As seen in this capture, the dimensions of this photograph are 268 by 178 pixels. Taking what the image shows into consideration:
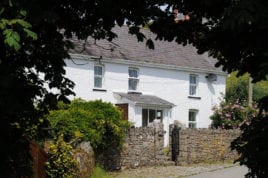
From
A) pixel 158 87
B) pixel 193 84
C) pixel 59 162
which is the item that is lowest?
pixel 59 162

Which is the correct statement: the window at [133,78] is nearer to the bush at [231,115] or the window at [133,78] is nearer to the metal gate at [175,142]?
the bush at [231,115]

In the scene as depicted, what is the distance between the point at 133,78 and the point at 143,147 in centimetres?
853

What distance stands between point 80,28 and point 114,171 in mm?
12078

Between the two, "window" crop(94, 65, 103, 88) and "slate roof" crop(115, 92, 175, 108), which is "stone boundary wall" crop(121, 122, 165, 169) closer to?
"slate roof" crop(115, 92, 175, 108)

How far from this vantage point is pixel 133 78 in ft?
94.9

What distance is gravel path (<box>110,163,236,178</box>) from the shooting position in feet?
60.2

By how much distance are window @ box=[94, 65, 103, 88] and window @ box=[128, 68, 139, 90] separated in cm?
184

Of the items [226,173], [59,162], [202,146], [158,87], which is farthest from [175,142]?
[59,162]

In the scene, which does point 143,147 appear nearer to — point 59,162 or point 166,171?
point 166,171

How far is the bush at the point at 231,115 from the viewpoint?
96.7ft

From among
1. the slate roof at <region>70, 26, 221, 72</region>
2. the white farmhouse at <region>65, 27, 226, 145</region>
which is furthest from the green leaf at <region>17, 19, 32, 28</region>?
the slate roof at <region>70, 26, 221, 72</region>

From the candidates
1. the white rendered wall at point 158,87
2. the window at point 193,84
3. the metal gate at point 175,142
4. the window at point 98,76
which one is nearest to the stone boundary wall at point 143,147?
the metal gate at point 175,142

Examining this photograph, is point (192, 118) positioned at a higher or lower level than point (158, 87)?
lower

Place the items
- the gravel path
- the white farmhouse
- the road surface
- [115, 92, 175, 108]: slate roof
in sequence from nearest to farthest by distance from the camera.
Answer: the gravel path
the road surface
the white farmhouse
[115, 92, 175, 108]: slate roof
